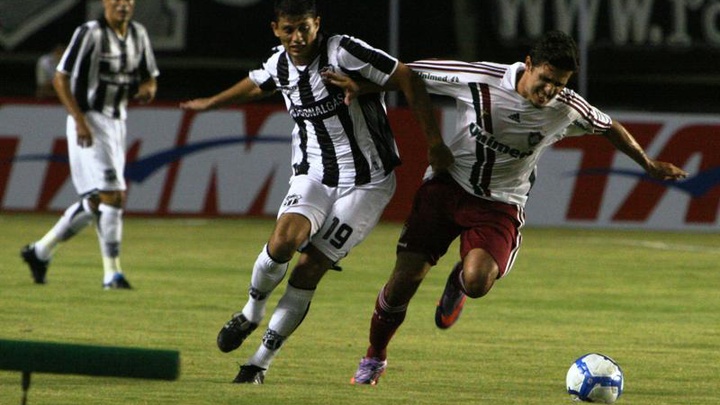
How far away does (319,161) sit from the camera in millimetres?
7820

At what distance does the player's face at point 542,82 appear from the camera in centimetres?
757

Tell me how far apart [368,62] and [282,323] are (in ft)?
4.14

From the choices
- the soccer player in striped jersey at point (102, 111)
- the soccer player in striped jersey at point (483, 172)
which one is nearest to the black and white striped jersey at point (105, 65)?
the soccer player in striped jersey at point (102, 111)

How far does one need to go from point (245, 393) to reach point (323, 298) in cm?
489

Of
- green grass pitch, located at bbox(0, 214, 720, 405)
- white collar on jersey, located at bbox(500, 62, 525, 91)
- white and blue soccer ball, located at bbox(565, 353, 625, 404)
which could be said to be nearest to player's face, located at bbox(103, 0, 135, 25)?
green grass pitch, located at bbox(0, 214, 720, 405)

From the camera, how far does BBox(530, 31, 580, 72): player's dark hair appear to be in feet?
24.5

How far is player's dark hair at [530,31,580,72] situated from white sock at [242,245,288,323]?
4.94 ft

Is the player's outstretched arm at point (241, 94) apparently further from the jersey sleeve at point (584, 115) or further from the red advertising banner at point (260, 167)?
the red advertising banner at point (260, 167)

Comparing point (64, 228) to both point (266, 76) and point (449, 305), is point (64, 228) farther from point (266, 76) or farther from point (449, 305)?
point (266, 76)

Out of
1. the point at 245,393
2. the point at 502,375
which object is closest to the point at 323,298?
the point at 502,375

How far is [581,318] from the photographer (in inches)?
427

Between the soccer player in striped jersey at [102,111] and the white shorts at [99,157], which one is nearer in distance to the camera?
the soccer player in striped jersey at [102,111]

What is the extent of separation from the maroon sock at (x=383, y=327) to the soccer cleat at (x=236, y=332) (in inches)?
26.5

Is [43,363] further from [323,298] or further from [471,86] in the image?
[323,298]
